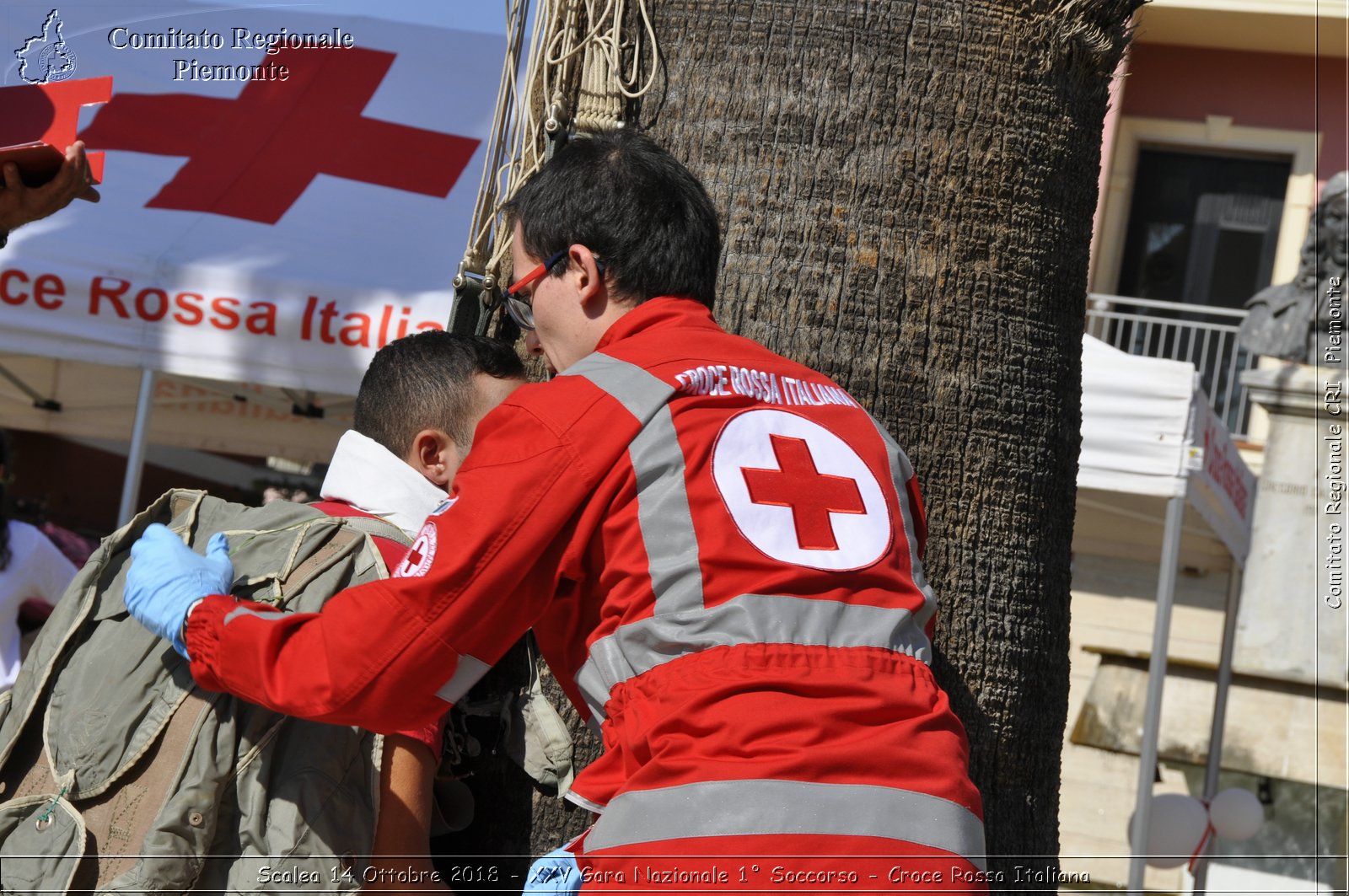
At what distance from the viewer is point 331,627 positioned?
158 centimetres

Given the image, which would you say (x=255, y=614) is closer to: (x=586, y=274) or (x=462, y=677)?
(x=462, y=677)

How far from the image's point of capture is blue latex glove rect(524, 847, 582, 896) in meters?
1.57

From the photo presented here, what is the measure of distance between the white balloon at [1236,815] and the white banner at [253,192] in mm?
4591

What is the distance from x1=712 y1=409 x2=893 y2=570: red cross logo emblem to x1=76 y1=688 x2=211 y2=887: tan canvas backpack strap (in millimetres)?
824

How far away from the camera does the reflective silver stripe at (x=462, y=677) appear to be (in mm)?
1579

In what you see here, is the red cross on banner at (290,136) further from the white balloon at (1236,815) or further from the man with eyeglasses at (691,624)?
the white balloon at (1236,815)

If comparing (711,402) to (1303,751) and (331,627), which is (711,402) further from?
(1303,751)

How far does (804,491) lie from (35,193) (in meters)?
1.26

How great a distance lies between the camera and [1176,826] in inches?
249

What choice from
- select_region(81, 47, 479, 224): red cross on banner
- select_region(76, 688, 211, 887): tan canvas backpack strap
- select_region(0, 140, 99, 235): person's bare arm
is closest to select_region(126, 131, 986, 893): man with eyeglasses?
select_region(76, 688, 211, 887): tan canvas backpack strap

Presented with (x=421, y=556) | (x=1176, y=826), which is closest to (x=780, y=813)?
(x=421, y=556)

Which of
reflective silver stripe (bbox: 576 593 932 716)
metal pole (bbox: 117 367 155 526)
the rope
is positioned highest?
the rope

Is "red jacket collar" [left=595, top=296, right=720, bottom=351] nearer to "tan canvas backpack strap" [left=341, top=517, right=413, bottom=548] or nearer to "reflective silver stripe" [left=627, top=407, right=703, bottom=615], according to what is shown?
"reflective silver stripe" [left=627, top=407, right=703, bottom=615]

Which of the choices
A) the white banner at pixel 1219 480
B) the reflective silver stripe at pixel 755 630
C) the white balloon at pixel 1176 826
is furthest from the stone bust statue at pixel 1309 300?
the reflective silver stripe at pixel 755 630
